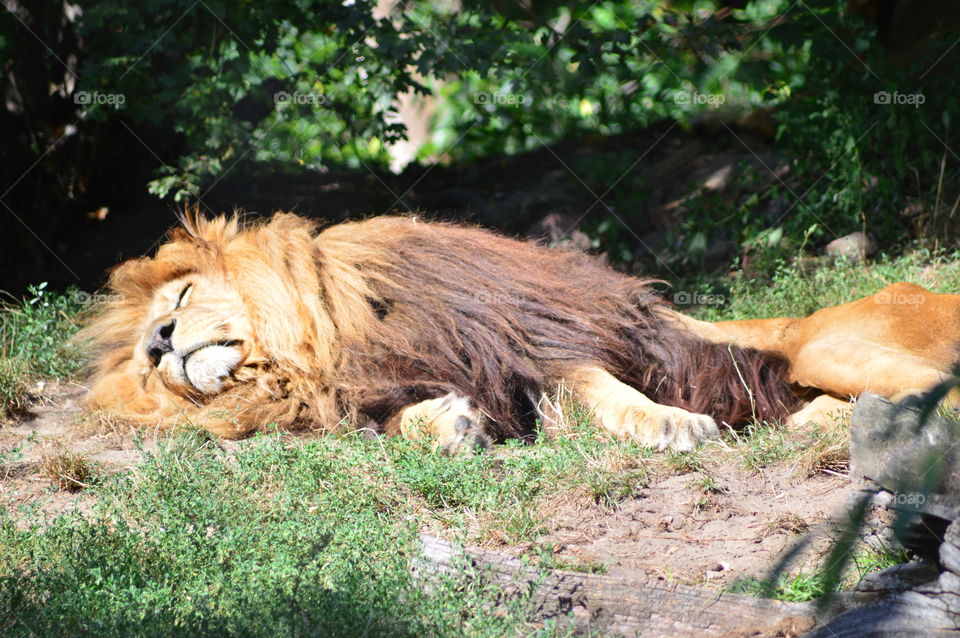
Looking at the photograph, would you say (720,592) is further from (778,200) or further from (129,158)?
(129,158)

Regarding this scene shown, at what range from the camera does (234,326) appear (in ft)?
11.3

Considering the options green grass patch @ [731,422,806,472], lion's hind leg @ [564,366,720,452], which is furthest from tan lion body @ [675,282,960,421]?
lion's hind leg @ [564,366,720,452]

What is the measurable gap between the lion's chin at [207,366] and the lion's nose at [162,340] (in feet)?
0.12

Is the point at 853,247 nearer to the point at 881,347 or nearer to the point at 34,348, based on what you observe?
the point at 881,347

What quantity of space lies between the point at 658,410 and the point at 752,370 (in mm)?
624

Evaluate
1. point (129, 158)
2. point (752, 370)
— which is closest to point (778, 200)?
point (752, 370)

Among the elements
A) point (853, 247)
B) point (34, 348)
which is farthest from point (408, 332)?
point (853, 247)

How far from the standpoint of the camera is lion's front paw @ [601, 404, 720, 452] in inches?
121

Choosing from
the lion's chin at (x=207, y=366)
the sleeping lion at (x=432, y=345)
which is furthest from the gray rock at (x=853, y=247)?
the lion's chin at (x=207, y=366)

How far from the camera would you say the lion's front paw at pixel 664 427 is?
3.08 metres

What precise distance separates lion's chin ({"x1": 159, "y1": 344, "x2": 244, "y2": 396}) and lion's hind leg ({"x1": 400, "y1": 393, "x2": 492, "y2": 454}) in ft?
2.06

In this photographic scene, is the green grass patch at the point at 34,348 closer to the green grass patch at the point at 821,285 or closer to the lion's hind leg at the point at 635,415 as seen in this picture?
the lion's hind leg at the point at 635,415

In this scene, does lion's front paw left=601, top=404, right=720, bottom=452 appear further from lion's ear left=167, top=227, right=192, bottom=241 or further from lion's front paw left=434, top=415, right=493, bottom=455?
lion's ear left=167, top=227, right=192, bottom=241

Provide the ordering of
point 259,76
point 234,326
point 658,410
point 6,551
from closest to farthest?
point 6,551 < point 658,410 < point 234,326 < point 259,76
